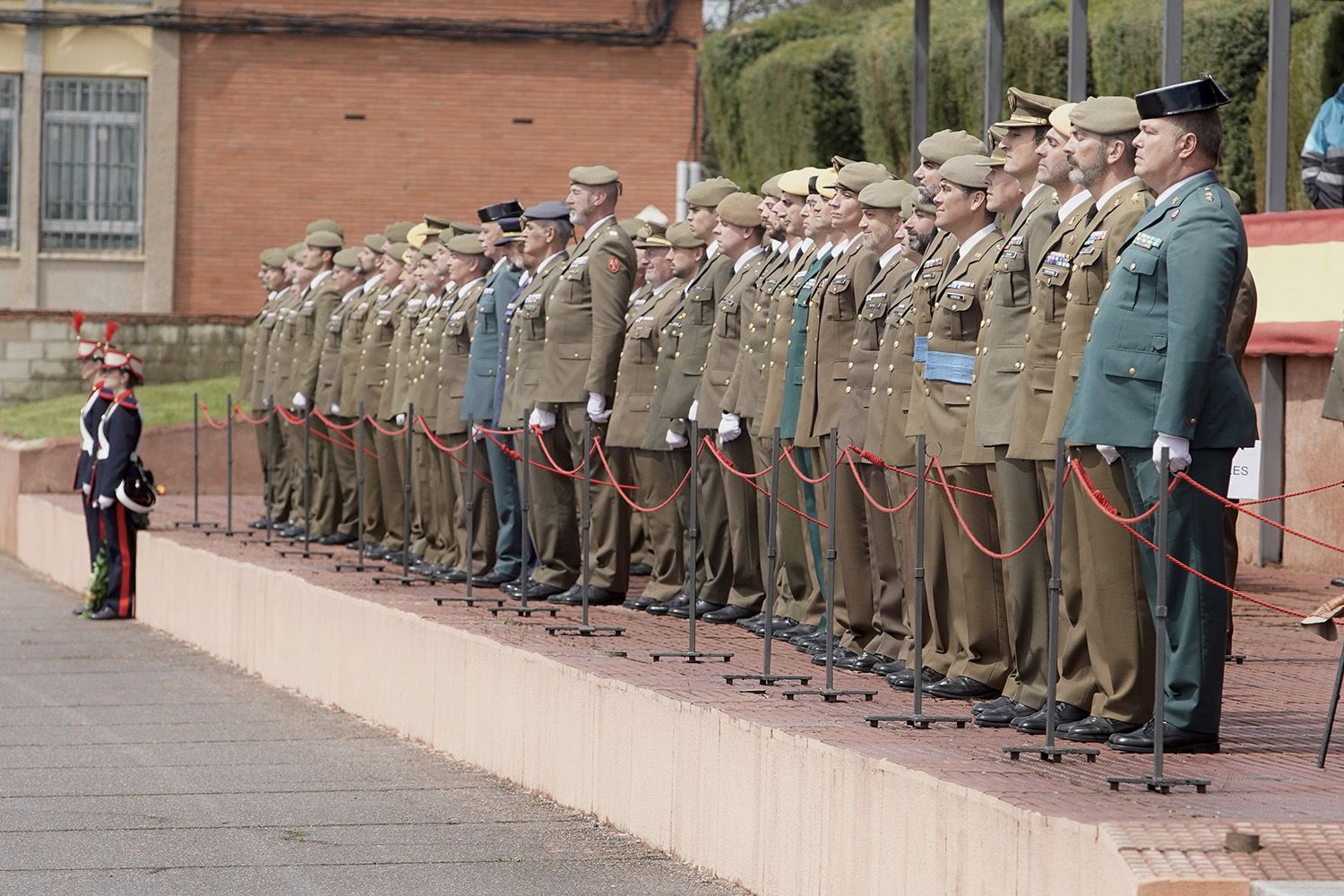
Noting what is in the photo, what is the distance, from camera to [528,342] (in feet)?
39.0

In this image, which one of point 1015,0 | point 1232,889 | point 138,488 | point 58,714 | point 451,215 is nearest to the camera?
point 1232,889

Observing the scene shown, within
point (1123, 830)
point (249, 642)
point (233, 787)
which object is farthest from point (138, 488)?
point (1123, 830)

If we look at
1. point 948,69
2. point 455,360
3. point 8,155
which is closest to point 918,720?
point 455,360

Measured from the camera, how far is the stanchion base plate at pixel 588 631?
9641 millimetres

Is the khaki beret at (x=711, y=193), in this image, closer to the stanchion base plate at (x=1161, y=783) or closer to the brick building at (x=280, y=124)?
the stanchion base plate at (x=1161, y=783)

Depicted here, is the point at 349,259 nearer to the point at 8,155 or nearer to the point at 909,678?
the point at 909,678

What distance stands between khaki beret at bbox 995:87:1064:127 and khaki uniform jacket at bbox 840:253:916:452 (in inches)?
43.9

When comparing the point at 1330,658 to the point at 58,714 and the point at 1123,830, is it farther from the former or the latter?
the point at 58,714

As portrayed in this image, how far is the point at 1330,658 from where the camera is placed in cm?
914

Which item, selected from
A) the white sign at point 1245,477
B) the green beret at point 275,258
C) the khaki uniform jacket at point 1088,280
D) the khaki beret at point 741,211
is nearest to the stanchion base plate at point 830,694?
the khaki uniform jacket at point 1088,280

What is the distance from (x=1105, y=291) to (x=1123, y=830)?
2.11 meters

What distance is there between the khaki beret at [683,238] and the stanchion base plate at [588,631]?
2315 mm

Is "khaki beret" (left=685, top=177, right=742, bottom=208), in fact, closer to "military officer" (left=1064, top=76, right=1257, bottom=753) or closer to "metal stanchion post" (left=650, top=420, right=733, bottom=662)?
"metal stanchion post" (left=650, top=420, right=733, bottom=662)

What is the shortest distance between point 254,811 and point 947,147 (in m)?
3.45
